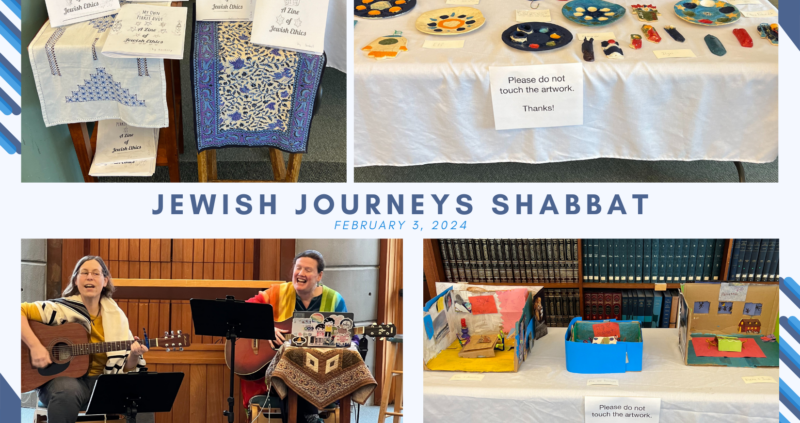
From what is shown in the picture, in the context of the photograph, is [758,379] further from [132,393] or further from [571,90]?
[132,393]

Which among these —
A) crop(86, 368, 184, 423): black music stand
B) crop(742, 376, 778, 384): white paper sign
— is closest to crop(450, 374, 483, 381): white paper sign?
crop(742, 376, 778, 384): white paper sign

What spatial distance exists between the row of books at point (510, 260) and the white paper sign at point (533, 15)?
3.17ft

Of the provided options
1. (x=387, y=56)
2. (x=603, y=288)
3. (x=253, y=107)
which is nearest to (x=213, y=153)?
(x=253, y=107)

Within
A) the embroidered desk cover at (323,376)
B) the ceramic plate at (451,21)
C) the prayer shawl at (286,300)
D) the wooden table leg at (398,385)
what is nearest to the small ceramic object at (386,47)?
the ceramic plate at (451,21)

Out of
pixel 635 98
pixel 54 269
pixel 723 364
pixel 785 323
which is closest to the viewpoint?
pixel 785 323

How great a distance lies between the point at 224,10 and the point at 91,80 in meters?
0.54

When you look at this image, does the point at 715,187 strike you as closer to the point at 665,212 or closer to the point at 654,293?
the point at 665,212

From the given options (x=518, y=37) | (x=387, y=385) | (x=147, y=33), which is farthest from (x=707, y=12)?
(x=147, y=33)

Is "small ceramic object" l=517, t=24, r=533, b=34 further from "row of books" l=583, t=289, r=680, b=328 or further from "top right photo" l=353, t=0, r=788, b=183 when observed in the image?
"row of books" l=583, t=289, r=680, b=328

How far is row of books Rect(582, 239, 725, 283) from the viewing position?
121 inches

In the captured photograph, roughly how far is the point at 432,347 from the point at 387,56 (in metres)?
1.09

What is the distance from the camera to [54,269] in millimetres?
3057

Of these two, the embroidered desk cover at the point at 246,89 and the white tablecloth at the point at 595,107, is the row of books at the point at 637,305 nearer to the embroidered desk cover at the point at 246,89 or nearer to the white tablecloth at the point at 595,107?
the white tablecloth at the point at 595,107

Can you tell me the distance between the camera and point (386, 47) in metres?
2.61
